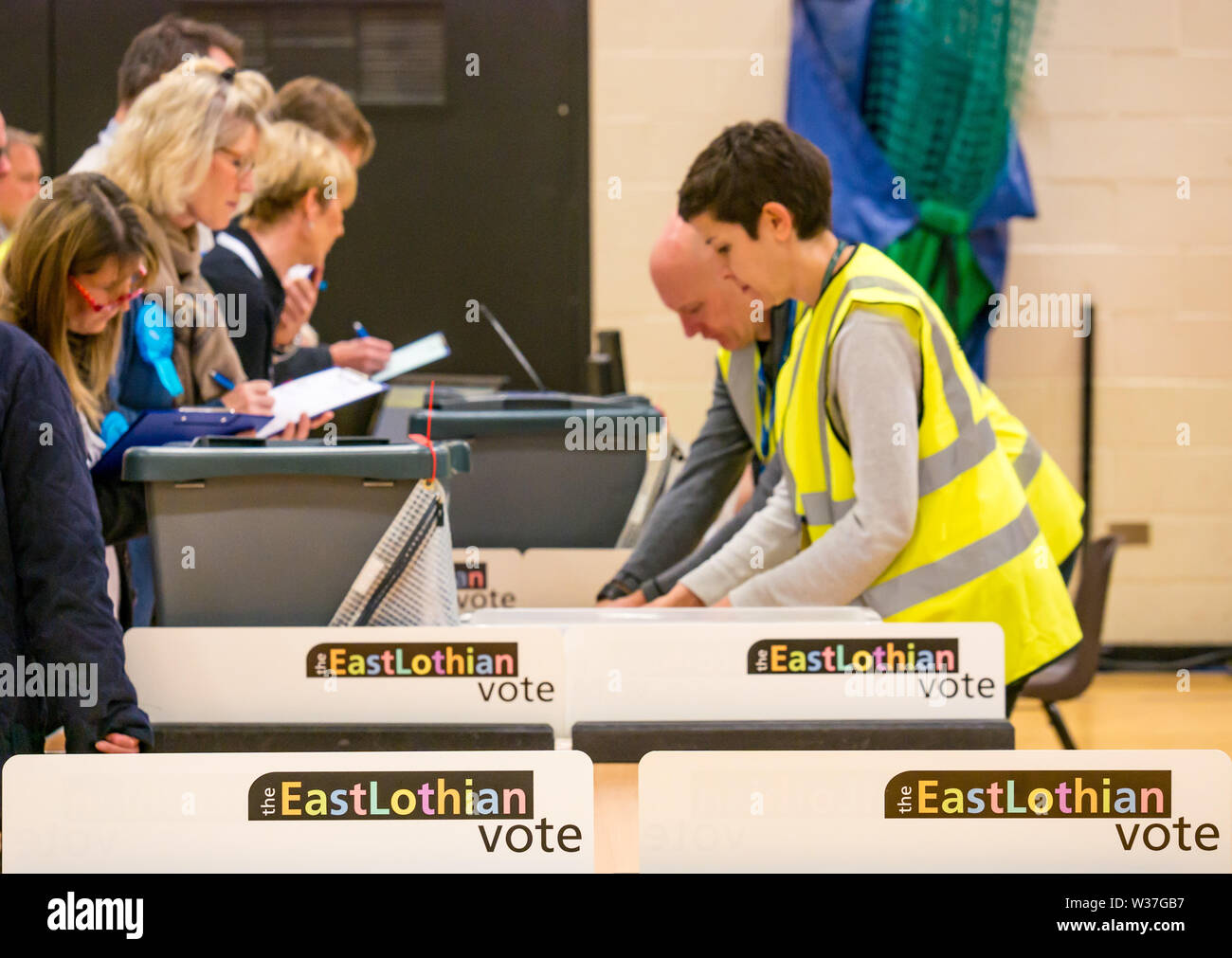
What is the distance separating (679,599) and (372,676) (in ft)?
2.10

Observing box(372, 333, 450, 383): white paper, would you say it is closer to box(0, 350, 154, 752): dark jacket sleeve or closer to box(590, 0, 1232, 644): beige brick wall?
box(0, 350, 154, 752): dark jacket sleeve

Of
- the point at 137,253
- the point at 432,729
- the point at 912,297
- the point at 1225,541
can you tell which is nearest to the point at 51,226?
the point at 137,253

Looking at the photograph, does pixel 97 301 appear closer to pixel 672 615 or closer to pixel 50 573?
pixel 50 573

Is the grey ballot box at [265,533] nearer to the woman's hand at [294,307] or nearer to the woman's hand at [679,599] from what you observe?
the woman's hand at [679,599]

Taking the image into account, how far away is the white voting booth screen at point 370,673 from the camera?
4.17ft

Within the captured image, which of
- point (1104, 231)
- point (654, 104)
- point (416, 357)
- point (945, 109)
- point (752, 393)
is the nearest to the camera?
point (752, 393)

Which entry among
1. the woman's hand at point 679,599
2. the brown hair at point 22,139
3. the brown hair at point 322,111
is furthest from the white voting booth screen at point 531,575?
the brown hair at point 22,139

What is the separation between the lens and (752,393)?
2156mm

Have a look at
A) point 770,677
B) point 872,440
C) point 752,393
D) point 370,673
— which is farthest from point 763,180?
point 370,673

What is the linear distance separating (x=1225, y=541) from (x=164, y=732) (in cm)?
376

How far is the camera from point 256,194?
279 cm

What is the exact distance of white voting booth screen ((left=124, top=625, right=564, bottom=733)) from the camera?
127 centimetres

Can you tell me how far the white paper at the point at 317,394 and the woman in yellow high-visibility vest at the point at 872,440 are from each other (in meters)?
0.50

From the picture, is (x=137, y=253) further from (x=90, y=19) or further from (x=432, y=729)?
(x=90, y=19)
